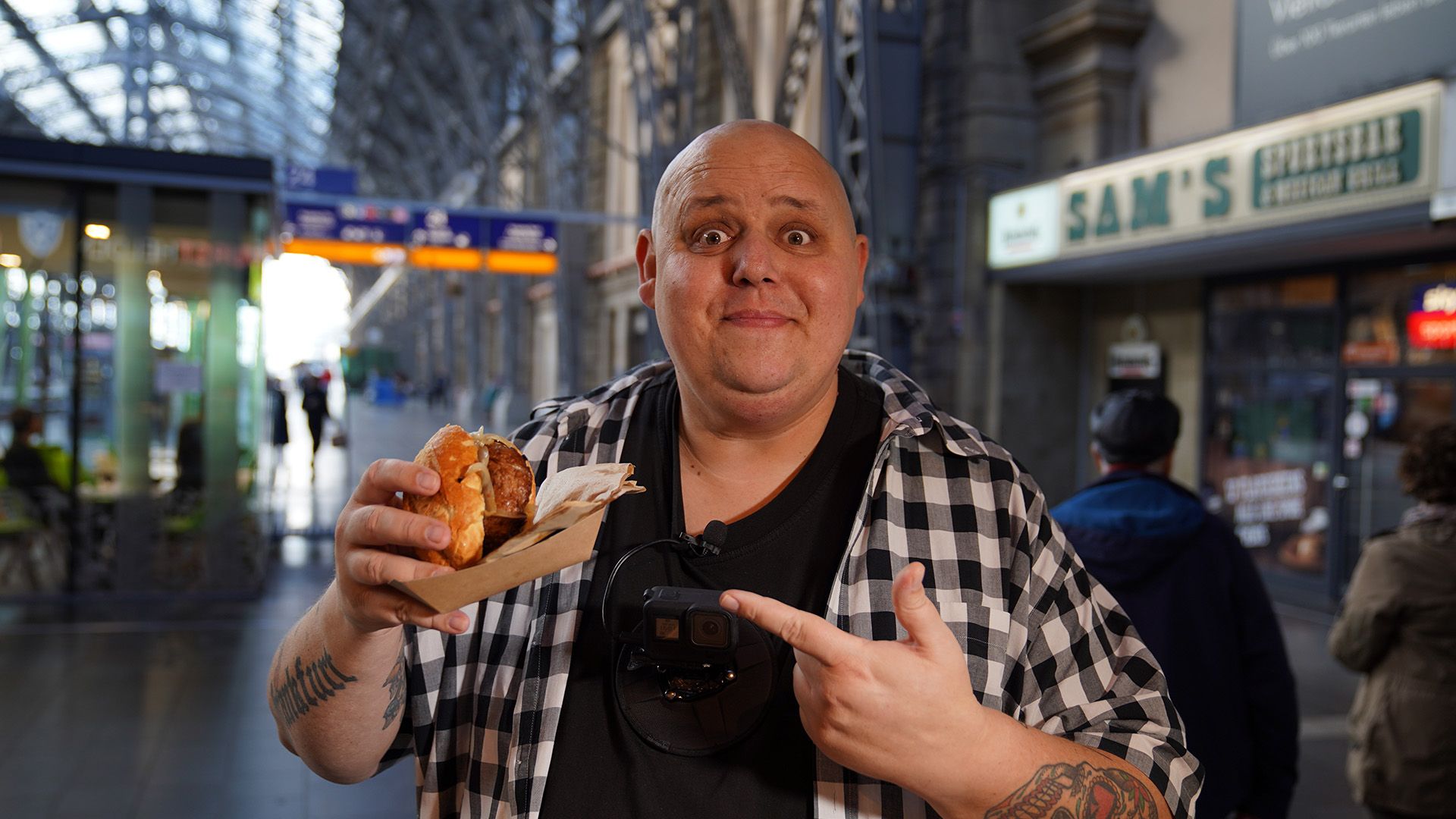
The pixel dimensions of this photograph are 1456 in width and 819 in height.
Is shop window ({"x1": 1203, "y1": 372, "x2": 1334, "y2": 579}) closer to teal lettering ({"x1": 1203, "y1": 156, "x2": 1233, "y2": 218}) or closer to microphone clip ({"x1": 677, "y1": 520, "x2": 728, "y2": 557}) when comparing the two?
teal lettering ({"x1": 1203, "y1": 156, "x2": 1233, "y2": 218})

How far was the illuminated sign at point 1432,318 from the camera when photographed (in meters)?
8.30

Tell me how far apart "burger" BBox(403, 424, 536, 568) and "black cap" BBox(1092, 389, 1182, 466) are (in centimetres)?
209

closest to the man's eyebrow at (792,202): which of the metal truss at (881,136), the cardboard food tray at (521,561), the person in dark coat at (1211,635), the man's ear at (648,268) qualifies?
the man's ear at (648,268)

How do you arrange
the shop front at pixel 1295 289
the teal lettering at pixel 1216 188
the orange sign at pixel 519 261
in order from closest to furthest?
the shop front at pixel 1295 289
the teal lettering at pixel 1216 188
the orange sign at pixel 519 261

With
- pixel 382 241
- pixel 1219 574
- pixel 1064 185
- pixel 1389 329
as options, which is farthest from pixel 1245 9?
pixel 382 241

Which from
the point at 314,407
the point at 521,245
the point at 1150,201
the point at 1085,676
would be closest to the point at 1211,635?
the point at 1085,676

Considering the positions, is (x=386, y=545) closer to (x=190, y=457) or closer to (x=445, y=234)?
(x=190, y=457)

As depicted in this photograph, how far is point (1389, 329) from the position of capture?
885cm

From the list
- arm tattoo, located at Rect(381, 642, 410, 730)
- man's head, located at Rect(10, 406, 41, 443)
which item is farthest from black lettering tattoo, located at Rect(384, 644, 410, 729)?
man's head, located at Rect(10, 406, 41, 443)

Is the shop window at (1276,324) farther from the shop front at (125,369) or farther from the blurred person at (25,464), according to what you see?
the blurred person at (25,464)

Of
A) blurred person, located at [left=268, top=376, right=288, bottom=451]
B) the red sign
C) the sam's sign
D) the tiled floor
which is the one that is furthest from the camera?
blurred person, located at [left=268, top=376, right=288, bottom=451]

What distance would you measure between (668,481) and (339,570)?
58cm

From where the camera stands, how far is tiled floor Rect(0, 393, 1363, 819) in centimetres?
489

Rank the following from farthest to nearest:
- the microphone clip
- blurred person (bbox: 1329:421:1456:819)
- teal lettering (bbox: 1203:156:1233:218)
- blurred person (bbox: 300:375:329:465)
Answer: blurred person (bbox: 300:375:329:465), teal lettering (bbox: 1203:156:1233:218), blurred person (bbox: 1329:421:1456:819), the microphone clip
